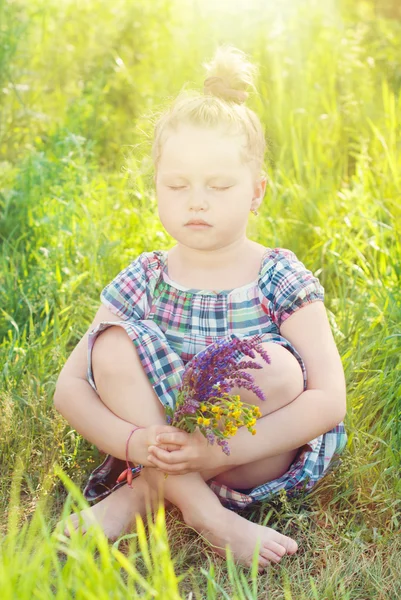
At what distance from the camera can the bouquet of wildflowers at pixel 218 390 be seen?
6.04ft

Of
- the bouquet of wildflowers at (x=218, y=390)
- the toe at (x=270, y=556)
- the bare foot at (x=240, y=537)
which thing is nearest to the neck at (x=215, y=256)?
the bouquet of wildflowers at (x=218, y=390)

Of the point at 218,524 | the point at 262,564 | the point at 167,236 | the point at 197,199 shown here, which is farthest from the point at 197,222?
the point at 167,236

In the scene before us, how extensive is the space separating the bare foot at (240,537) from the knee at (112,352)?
412 mm

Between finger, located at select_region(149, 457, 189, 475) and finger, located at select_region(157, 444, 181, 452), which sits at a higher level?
finger, located at select_region(157, 444, 181, 452)

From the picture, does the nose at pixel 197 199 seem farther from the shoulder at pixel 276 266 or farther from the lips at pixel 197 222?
the shoulder at pixel 276 266

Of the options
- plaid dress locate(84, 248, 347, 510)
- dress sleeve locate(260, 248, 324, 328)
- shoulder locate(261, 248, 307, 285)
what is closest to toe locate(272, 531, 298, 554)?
plaid dress locate(84, 248, 347, 510)

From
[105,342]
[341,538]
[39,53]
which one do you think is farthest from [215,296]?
[39,53]

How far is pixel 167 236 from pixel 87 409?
124 centimetres

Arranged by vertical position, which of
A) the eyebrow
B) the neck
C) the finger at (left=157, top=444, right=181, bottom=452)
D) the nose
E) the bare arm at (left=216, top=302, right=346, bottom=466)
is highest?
the eyebrow

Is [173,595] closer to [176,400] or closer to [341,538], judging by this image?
[176,400]

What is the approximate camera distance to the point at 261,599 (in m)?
1.85

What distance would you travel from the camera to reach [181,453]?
1.95 m

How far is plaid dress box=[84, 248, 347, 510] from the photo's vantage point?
2.09 meters

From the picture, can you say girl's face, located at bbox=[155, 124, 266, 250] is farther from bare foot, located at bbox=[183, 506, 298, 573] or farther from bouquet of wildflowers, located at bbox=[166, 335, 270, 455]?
bare foot, located at bbox=[183, 506, 298, 573]
